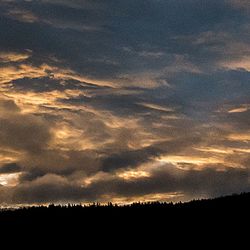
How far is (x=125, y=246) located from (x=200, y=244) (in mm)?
3355

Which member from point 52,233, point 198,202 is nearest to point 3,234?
point 52,233

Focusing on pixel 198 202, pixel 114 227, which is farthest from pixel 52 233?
pixel 198 202

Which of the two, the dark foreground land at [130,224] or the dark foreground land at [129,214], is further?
the dark foreground land at [129,214]

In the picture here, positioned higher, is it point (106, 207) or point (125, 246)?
point (106, 207)

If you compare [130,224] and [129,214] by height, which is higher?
[129,214]

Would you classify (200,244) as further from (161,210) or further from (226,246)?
(161,210)

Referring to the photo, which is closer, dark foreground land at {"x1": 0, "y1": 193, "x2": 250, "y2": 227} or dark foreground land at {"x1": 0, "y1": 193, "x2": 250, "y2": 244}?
dark foreground land at {"x1": 0, "y1": 193, "x2": 250, "y2": 244}

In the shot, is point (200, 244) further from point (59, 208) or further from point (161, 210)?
point (59, 208)

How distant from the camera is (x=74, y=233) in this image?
94.1ft

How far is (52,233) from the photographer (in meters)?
28.8

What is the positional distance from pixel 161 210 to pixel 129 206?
160cm

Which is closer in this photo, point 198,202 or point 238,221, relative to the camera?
point 238,221

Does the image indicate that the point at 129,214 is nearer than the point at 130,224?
No

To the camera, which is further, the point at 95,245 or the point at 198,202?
the point at 198,202
